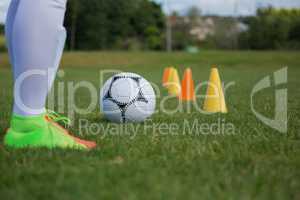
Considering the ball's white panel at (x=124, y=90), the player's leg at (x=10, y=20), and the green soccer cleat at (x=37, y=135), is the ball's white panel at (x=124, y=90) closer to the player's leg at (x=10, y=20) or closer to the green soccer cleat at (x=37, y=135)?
the green soccer cleat at (x=37, y=135)

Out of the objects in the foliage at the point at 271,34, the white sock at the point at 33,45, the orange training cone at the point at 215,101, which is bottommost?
the orange training cone at the point at 215,101

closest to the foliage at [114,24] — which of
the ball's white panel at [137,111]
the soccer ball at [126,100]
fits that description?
the soccer ball at [126,100]

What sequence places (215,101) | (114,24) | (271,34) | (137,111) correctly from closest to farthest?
1. (137,111)
2. (215,101)
3. (271,34)
4. (114,24)

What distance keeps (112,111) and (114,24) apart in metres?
54.5

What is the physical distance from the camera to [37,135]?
2.75 m

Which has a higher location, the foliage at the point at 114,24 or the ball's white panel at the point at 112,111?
the foliage at the point at 114,24

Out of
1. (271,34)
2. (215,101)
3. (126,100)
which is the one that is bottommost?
(215,101)

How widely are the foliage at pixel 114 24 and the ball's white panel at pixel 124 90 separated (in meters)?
48.8

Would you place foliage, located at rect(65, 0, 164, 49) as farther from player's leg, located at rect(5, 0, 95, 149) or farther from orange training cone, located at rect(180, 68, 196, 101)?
player's leg, located at rect(5, 0, 95, 149)

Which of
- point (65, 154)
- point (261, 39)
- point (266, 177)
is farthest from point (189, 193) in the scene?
point (261, 39)

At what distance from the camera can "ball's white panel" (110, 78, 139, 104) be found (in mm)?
4273

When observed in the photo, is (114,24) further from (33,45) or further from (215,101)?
(33,45)

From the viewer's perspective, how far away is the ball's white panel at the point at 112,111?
13.9 feet

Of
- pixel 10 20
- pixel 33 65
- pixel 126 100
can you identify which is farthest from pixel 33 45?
pixel 126 100
